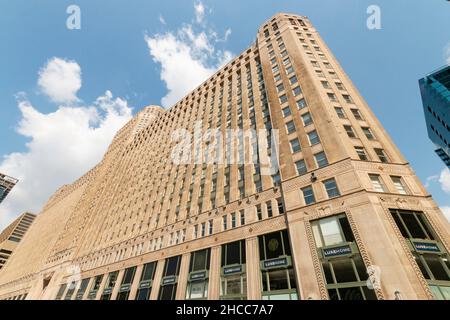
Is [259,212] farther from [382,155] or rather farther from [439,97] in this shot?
[439,97]

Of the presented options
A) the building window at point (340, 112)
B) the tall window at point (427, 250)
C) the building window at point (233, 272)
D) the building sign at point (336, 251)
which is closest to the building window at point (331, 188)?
the tall window at point (427, 250)

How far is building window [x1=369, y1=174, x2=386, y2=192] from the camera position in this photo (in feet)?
70.8

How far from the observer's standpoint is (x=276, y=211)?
2584 centimetres

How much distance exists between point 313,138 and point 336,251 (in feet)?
43.2

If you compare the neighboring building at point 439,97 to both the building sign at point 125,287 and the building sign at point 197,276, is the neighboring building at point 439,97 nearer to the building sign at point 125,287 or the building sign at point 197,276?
the building sign at point 197,276

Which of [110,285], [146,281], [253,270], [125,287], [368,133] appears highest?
[368,133]

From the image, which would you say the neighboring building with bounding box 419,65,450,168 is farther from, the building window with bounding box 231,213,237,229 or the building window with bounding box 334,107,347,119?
the building window with bounding box 231,213,237,229

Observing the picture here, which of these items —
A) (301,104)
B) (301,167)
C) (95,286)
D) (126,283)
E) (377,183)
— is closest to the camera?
(377,183)

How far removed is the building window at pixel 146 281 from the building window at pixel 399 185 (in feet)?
101

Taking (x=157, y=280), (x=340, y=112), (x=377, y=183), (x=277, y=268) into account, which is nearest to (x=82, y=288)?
(x=157, y=280)

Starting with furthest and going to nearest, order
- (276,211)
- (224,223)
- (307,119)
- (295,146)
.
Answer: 1. (224,223)
2. (307,119)
3. (295,146)
4. (276,211)

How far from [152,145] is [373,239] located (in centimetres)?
5903

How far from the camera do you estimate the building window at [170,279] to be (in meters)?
28.0

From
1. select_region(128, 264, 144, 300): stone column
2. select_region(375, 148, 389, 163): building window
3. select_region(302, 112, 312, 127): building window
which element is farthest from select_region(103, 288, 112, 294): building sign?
select_region(375, 148, 389, 163): building window
